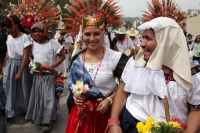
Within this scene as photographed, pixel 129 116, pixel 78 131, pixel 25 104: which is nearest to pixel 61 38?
pixel 25 104

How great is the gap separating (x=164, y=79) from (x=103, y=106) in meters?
0.83

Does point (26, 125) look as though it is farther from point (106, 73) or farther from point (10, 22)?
point (106, 73)

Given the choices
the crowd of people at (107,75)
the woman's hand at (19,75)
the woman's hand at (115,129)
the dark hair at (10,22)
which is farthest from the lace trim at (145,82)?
the dark hair at (10,22)

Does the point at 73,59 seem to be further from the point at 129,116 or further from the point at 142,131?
the point at 142,131

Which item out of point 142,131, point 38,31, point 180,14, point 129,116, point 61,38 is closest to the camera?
point 142,131

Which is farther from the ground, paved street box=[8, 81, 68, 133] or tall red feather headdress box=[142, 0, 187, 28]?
tall red feather headdress box=[142, 0, 187, 28]

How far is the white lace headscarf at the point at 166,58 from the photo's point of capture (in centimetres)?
187

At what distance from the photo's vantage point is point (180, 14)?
3.17 m

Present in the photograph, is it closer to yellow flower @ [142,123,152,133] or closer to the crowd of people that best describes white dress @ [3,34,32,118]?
the crowd of people

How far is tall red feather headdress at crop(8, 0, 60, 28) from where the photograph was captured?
492cm

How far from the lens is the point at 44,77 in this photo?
4719 millimetres

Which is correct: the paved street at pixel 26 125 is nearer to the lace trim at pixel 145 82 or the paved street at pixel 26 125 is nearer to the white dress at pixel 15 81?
the white dress at pixel 15 81

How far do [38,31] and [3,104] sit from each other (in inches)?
67.2

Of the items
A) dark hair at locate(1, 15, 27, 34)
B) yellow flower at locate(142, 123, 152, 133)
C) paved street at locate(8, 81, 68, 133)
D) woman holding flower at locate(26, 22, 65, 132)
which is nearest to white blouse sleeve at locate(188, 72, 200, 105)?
yellow flower at locate(142, 123, 152, 133)
